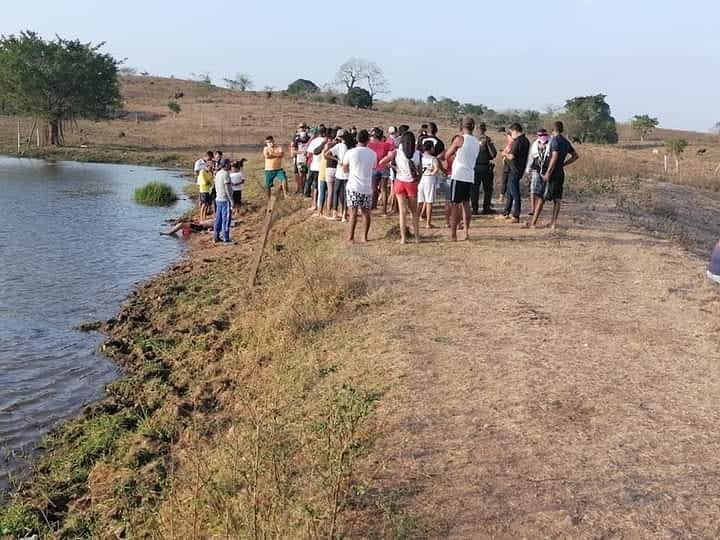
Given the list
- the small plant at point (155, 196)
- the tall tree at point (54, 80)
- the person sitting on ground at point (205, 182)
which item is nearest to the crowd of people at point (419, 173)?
the person sitting on ground at point (205, 182)

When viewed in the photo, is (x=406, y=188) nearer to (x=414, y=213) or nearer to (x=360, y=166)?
(x=414, y=213)

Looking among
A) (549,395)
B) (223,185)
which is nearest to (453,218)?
(223,185)

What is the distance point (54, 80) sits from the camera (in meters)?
44.4

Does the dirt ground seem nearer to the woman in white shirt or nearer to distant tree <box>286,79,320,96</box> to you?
the woman in white shirt

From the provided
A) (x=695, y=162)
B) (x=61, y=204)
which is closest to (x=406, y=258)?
(x=61, y=204)

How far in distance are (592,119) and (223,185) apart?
142 feet

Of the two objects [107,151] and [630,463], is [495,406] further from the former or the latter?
[107,151]

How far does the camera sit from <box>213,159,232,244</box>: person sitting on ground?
1510 centimetres

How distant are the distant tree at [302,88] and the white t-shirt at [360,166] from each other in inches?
2934

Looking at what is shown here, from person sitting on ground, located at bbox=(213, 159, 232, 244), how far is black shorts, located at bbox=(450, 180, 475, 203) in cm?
583

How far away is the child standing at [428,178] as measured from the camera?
39.6ft

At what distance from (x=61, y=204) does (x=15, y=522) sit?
19593 mm

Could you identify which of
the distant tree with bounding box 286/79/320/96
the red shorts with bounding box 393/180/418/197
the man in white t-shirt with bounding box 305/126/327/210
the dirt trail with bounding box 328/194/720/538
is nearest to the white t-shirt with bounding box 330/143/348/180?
the man in white t-shirt with bounding box 305/126/327/210

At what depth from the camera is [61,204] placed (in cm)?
2339
